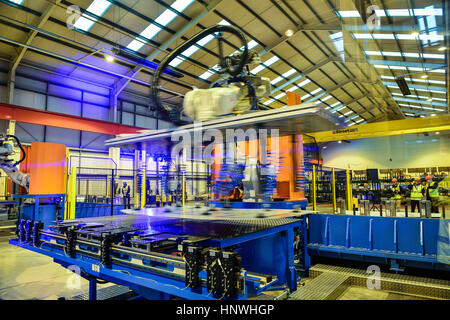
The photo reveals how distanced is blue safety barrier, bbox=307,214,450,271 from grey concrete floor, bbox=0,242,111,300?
3.05 m

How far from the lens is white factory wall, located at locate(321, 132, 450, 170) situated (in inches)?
634

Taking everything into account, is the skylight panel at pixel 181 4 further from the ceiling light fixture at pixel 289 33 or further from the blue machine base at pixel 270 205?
the blue machine base at pixel 270 205

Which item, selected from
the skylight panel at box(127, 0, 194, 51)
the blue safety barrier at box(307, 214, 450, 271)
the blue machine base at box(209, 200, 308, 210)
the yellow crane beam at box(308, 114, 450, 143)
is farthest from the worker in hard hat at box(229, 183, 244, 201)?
the skylight panel at box(127, 0, 194, 51)

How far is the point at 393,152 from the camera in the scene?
723 inches

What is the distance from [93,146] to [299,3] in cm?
1107

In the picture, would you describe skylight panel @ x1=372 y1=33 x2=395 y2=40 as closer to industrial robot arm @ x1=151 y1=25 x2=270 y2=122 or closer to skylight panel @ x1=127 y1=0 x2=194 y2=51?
industrial robot arm @ x1=151 y1=25 x2=270 y2=122

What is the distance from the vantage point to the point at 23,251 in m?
5.77

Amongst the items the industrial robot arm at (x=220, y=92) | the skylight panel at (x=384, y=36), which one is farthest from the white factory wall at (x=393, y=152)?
the industrial robot arm at (x=220, y=92)

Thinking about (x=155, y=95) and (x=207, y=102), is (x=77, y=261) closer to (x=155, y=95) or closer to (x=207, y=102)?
(x=155, y=95)

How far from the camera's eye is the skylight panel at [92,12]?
8414 millimetres

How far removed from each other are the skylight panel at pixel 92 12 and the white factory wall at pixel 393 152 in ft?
41.9

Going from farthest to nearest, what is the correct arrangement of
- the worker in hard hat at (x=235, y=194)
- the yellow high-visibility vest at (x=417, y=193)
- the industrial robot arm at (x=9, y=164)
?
the yellow high-visibility vest at (x=417, y=193)
the industrial robot arm at (x=9, y=164)
the worker in hard hat at (x=235, y=194)
